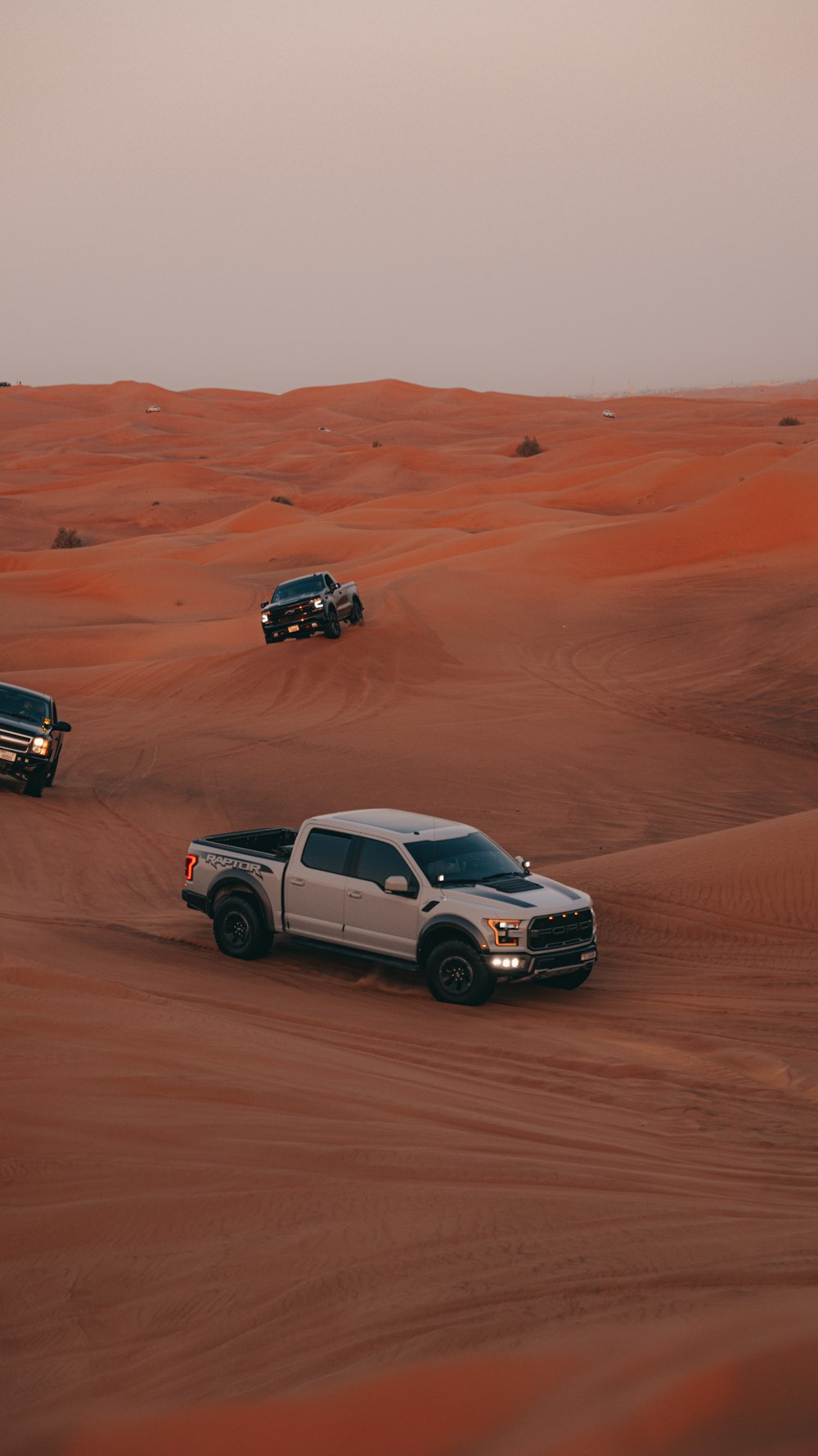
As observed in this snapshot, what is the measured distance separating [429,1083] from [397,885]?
10.7 ft

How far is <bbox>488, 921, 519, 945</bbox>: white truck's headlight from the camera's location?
35.8ft

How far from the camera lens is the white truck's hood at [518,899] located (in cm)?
1101

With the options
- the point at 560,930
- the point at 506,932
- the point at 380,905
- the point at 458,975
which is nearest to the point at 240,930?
the point at 380,905

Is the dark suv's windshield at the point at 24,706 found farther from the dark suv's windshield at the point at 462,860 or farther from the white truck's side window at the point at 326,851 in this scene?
the dark suv's windshield at the point at 462,860

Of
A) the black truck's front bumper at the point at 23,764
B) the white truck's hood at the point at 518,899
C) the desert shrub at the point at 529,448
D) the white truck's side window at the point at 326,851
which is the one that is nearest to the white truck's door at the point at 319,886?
the white truck's side window at the point at 326,851

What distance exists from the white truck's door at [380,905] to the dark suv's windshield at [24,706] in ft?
32.6

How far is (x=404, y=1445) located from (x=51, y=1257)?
79.6 inches

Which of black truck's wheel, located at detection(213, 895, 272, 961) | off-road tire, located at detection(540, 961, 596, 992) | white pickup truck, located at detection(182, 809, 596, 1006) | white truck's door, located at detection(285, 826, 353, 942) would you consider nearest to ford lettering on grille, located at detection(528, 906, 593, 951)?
white pickup truck, located at detection(182, 809, 596, 1006)

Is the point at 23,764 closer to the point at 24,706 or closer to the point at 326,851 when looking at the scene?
the point at 24,706

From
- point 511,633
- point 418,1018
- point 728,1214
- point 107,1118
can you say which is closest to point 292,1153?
point 107,1118

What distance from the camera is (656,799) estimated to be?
20.3 m

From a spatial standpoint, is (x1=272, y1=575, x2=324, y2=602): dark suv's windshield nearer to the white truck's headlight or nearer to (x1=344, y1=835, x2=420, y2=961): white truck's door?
(x1=344, y1=835, x2=420, y2=961): white truck's door

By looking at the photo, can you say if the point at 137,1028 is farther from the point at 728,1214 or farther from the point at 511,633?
the point at 511,633

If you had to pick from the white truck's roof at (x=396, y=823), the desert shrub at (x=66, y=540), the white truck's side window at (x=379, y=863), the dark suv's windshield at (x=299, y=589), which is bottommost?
the white truck's side window at (x=379, y=863)
